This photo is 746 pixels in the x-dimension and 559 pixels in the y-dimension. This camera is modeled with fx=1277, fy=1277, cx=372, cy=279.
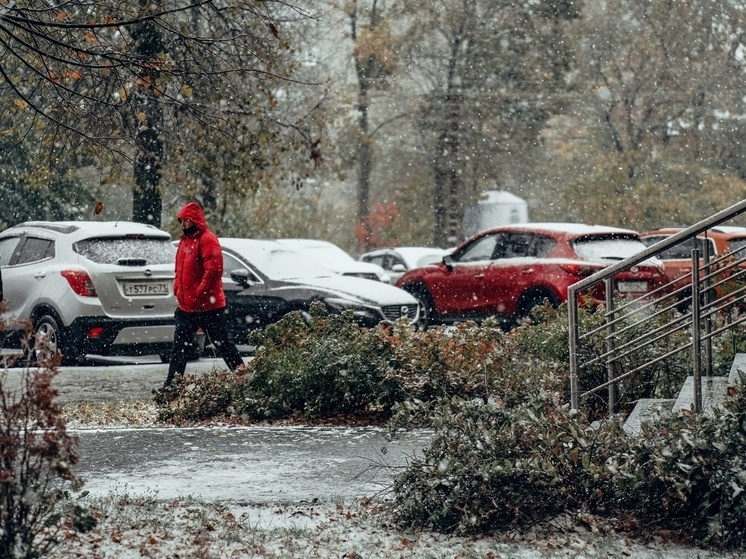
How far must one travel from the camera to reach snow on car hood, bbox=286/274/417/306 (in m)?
15.8

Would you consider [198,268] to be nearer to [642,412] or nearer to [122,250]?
[122,250]

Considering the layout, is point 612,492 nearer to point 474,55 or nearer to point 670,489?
point 670,489

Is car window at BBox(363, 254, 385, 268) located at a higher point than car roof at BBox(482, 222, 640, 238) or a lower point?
lower

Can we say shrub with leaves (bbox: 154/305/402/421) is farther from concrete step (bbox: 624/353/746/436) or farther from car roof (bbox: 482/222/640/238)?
car roof (bbox: 482/222/640/238)

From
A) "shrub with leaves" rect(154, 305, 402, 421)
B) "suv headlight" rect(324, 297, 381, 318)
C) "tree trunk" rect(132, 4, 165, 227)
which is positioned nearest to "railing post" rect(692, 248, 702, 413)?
"shrub with leaves" rect(154, 305, 402, 421)

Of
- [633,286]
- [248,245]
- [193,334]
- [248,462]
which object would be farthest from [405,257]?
[248,462]

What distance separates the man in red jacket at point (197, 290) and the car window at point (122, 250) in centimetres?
301

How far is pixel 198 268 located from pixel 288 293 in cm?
451

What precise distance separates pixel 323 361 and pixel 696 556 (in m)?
4.82

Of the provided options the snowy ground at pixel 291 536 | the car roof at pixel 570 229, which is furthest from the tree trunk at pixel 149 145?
the snowy ground at pixel 291 536

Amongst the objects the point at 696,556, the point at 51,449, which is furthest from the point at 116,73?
the point at 696,556

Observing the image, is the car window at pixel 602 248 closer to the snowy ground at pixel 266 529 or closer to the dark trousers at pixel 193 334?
the dark trousers at pixel 193 334

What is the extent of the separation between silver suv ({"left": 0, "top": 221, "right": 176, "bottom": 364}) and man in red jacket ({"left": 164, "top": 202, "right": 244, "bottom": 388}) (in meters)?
2.77

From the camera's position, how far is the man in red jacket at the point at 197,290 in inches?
444
